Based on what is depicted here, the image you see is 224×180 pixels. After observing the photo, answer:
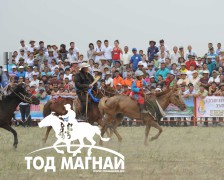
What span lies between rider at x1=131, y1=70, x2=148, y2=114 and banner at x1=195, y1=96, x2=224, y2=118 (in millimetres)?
6371

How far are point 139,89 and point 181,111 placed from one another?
6.66m

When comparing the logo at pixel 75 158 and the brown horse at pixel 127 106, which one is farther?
the brown horse at pixel 127 106

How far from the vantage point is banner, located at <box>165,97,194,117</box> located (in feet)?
79.6

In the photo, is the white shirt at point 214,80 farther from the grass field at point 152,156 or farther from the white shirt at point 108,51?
the white shirt at point 108,51

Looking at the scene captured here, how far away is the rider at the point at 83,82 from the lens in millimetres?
17516

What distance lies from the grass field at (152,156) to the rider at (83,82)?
4.55 ft

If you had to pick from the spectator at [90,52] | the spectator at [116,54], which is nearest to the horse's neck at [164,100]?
the spectator at [116,54]

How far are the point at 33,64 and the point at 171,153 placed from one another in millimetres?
13391

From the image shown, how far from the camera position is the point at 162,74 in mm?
25172

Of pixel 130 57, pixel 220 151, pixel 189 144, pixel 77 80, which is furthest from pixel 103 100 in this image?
pixel 130 57

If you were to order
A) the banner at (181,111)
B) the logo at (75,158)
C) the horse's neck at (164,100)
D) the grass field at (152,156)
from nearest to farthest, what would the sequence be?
the grass field at (152,156)
the logo at (75,158)
the horse's neck at (164,100)
the banner at (181,111)

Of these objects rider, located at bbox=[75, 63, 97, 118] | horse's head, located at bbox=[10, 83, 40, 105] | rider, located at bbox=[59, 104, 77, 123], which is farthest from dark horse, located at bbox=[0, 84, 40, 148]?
rider, located at bbox=[75, 63, 97, 118]

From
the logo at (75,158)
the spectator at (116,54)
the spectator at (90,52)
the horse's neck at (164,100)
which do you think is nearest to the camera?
the logo at (75,158)

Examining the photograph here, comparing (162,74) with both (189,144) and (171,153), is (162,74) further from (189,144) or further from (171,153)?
(171,153)
